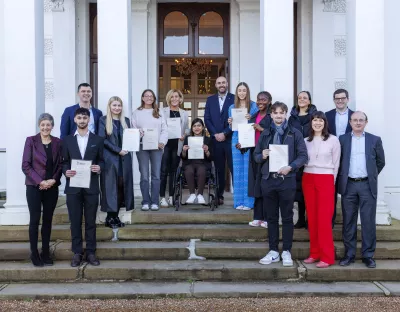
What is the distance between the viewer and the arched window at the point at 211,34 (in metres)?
10.3

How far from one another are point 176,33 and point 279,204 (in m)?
5.82

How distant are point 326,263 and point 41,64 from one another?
5038 mm

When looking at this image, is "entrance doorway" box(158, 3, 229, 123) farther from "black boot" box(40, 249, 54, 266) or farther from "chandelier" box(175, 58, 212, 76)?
"black boot" box(40, 249, 54, 266)

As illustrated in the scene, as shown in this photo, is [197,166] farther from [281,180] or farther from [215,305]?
[215,305]

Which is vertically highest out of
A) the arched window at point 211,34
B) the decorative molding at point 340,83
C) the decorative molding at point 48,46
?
the arched window at point 211,34

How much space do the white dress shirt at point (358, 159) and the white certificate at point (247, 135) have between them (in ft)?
4.64

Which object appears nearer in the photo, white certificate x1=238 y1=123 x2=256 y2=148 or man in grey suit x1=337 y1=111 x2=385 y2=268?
man in grey suit x1=337 y1=111 x2=385 y2=268

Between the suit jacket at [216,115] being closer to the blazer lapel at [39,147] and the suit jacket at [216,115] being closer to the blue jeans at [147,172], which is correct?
the blue jeans at [147,172]

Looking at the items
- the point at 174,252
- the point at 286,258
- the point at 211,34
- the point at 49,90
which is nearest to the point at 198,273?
the point at 174,252

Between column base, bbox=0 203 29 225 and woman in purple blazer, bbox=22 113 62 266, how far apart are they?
1.16 meters

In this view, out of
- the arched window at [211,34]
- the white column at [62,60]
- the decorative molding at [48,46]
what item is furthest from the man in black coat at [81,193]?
the arched window at [211,34]

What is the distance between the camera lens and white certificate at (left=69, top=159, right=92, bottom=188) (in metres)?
5.67

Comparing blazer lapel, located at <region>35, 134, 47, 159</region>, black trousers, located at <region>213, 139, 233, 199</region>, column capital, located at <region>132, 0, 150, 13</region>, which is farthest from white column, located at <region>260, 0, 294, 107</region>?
column capital, located at <region>132, 0, 150, 13</region>

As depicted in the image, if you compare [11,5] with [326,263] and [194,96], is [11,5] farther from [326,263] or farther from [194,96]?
[326,263]
